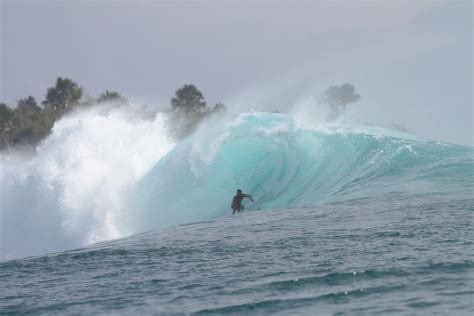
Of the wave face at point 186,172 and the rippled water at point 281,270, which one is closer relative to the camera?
the rippled water at point 281,270

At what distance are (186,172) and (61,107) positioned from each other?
42.9 m

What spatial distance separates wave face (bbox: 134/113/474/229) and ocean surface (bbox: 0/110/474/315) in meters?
0.05

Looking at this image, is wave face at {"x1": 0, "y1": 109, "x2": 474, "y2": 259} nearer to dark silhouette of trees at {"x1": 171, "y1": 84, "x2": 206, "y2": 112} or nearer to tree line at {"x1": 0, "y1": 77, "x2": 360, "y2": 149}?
tree line at {"x1": 0, "y1": 77, "x2": 360, "y2": 149}

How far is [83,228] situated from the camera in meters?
18.6

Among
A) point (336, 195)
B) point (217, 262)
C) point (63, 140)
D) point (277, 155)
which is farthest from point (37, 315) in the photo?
point (63, 140)

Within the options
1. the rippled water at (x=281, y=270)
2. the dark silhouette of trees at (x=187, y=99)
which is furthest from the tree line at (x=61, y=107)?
the rippled water at (x=281, y=270)

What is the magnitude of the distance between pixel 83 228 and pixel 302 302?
12.0 meters

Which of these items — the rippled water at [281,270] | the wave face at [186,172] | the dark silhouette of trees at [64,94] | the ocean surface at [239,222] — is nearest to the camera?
the rippled water at [281,270]

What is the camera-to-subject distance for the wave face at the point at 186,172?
1830cm

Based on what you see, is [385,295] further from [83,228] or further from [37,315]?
[83,228]

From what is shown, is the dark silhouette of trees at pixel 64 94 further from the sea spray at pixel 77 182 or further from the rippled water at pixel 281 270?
the rippled water at pixel 281 270

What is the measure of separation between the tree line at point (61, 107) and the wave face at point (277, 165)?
2771cm

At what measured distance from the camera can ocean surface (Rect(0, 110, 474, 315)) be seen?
790 cm

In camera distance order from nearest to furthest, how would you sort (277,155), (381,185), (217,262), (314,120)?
(217,262), (381,185), (277,155), (314,120)
